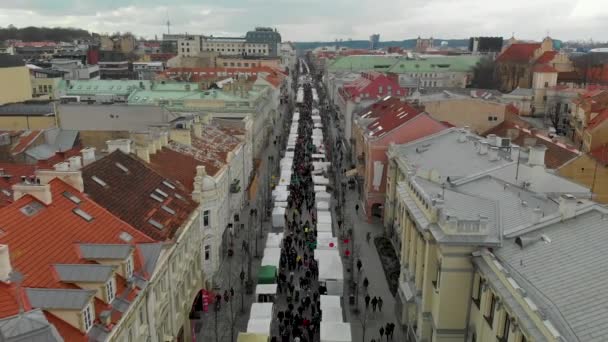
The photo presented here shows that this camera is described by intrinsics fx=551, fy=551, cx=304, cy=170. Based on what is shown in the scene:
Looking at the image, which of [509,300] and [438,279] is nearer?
[509,300]

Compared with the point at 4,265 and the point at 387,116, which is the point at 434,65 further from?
the point at 4,265

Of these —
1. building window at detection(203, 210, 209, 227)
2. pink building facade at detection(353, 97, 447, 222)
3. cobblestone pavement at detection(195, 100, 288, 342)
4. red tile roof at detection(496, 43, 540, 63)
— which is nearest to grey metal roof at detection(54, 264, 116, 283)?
cobblestone pavement at detection(195, 100, 288, 342)

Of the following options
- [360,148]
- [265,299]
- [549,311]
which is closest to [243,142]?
[360,148]

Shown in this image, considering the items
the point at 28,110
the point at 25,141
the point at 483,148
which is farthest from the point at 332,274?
the point at 28,110

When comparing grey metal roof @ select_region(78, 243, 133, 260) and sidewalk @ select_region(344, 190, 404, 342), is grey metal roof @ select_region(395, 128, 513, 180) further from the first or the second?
grey metal roof @ select_region(78, 243, 133, 260)

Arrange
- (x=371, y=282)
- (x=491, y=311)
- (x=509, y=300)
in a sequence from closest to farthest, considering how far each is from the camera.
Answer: (x=509, y=300), (x=491, y=311), (x=371, y=282)

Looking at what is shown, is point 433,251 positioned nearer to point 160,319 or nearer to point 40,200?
point 160,319
